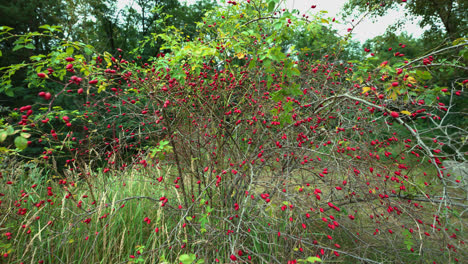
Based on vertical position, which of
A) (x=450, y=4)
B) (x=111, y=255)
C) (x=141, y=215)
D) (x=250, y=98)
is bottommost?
(x=111, y=255)

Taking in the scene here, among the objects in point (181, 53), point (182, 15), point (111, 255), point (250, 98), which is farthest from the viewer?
point (182, 15)

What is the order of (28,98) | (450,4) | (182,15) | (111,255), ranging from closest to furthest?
(111,255) < (28,98) < (450,4) < (182,15)

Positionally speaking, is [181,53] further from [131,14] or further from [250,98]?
[131,14]

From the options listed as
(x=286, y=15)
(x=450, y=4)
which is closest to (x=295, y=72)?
(x=286, y=15)

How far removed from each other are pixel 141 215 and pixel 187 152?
0.92 meters

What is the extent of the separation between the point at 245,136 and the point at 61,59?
6.54 feet

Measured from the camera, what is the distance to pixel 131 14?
11.7 m

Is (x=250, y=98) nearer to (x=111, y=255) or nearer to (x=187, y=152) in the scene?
(x=187, y=152)

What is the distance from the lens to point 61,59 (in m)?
1.95

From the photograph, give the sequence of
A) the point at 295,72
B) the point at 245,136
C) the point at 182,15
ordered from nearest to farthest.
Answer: the point at 295,72 → the point at 245,136 → the point at 182,15

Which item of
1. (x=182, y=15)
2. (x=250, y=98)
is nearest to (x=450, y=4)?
(x=250, y=98)

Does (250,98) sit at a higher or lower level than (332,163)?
higher

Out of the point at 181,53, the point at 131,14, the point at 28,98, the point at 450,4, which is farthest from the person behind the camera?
the point at 131,14

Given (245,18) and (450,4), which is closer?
(245,18)
